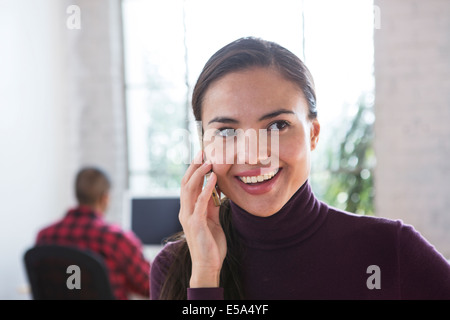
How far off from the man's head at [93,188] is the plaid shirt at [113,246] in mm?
147

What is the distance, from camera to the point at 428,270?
0.74 metres

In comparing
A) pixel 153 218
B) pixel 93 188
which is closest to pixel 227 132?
pixel 93 188

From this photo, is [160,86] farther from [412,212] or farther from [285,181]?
[285,181]

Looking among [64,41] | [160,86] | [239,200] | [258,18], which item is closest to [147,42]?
[160,86]

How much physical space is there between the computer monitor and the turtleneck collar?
5.85ft

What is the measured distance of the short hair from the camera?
7.38 feet

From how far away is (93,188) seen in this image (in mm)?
2289

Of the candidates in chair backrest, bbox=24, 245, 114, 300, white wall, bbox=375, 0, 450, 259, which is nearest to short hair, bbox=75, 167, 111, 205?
chair backrest, bbox=24, 245, 114, 300

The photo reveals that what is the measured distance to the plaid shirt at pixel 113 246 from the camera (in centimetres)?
208

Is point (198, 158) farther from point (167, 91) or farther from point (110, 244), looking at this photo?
point (167, 91)

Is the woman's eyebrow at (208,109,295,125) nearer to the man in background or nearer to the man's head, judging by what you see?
the man in background

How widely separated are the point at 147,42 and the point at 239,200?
10.6 feet

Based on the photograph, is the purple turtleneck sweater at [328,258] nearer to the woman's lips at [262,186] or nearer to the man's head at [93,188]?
the woman's lips at [262,186]

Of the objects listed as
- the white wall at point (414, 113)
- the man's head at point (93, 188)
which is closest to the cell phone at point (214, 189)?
the man's head at point (93, 188)
